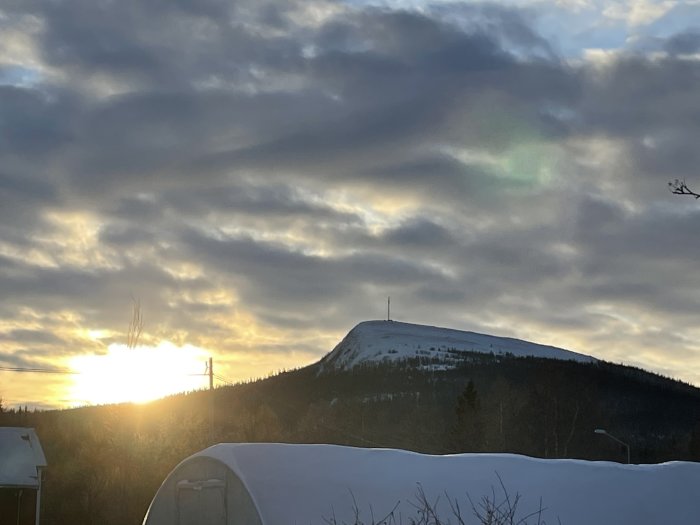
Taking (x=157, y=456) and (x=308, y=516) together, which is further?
(x=157, y=456)

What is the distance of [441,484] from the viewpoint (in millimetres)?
25406

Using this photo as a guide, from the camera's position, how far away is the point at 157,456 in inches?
2313

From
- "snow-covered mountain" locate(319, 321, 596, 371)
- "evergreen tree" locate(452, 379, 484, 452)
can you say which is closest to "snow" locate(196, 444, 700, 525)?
"evergreen tree" locate(452, 379, 484, 452)

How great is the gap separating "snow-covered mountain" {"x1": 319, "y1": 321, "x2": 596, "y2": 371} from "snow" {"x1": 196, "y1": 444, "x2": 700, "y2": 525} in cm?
13624

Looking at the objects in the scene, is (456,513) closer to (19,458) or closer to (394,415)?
(19,458)

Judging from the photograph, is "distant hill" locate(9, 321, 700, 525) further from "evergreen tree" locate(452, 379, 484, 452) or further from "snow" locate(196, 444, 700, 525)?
"snow" locate(196, 444, 700, 525)

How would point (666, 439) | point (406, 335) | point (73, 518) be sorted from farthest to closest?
point (406, 335), point (666, 439), point (73, 518)

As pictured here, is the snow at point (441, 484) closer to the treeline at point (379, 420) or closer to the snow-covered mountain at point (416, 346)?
the treeline at point (379, 420)

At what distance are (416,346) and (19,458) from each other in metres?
126

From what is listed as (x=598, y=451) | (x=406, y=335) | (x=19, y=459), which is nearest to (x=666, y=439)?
(x=598, y=451)

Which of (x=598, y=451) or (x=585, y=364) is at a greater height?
(x=585, y=364)


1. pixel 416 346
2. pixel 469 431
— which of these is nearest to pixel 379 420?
pixel 469 431

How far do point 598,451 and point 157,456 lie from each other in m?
59.0

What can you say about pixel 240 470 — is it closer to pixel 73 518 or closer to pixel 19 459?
pixel 19 459
